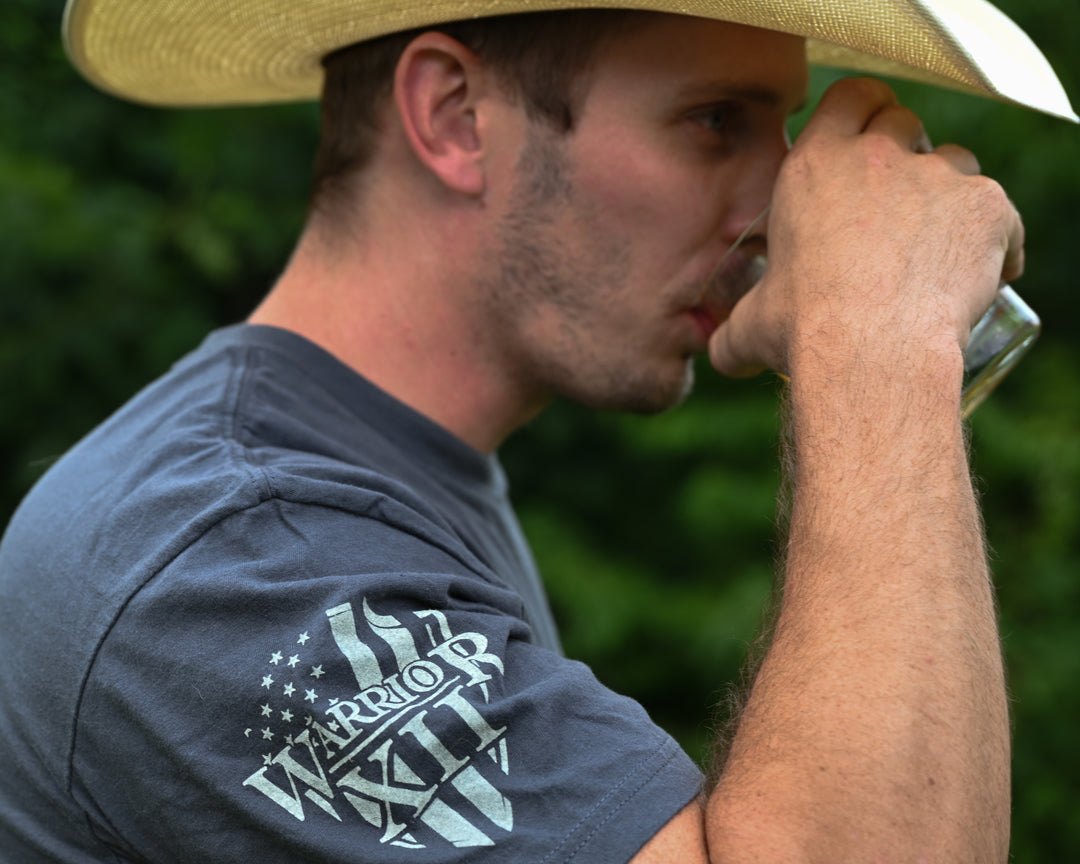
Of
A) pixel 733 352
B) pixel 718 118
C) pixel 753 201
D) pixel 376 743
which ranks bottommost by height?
pixel 376 743

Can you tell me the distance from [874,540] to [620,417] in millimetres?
3081

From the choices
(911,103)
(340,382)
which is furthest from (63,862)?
(911,103)

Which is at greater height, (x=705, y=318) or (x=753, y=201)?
(x=753, y=201)

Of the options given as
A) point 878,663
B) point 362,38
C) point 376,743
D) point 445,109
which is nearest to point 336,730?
point 376,743

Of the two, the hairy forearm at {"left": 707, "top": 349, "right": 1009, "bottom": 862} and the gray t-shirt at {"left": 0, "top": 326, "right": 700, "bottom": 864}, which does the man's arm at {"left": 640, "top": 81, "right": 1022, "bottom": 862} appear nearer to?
the hairy forearm at {"left": 707, "top": 349, "right": 1009, "bottom": 862}

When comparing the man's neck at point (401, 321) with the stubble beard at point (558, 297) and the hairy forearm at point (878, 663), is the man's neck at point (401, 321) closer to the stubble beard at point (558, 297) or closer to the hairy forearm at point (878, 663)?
the stubble beard at point (558, 297)

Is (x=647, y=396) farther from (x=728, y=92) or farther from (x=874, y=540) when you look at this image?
(x=874, y=540)

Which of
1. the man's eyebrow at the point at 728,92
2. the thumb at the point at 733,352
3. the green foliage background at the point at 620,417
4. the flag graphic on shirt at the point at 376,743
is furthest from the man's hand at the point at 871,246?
the green foliage background at the point at 620,417

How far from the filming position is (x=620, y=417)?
4.31 m

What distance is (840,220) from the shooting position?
4.77ft

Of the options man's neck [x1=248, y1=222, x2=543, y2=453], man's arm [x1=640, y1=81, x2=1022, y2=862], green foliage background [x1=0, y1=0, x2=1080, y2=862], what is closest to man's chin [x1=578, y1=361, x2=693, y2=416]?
man's neck [x1=248, y1=222, x2=543, y2=453]

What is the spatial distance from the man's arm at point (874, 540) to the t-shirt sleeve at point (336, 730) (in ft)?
0.35

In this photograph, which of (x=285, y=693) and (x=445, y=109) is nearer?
(x=285, y=693)

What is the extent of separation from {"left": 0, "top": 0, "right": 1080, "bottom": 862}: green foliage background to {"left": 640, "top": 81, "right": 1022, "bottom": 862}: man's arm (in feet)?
7.05
